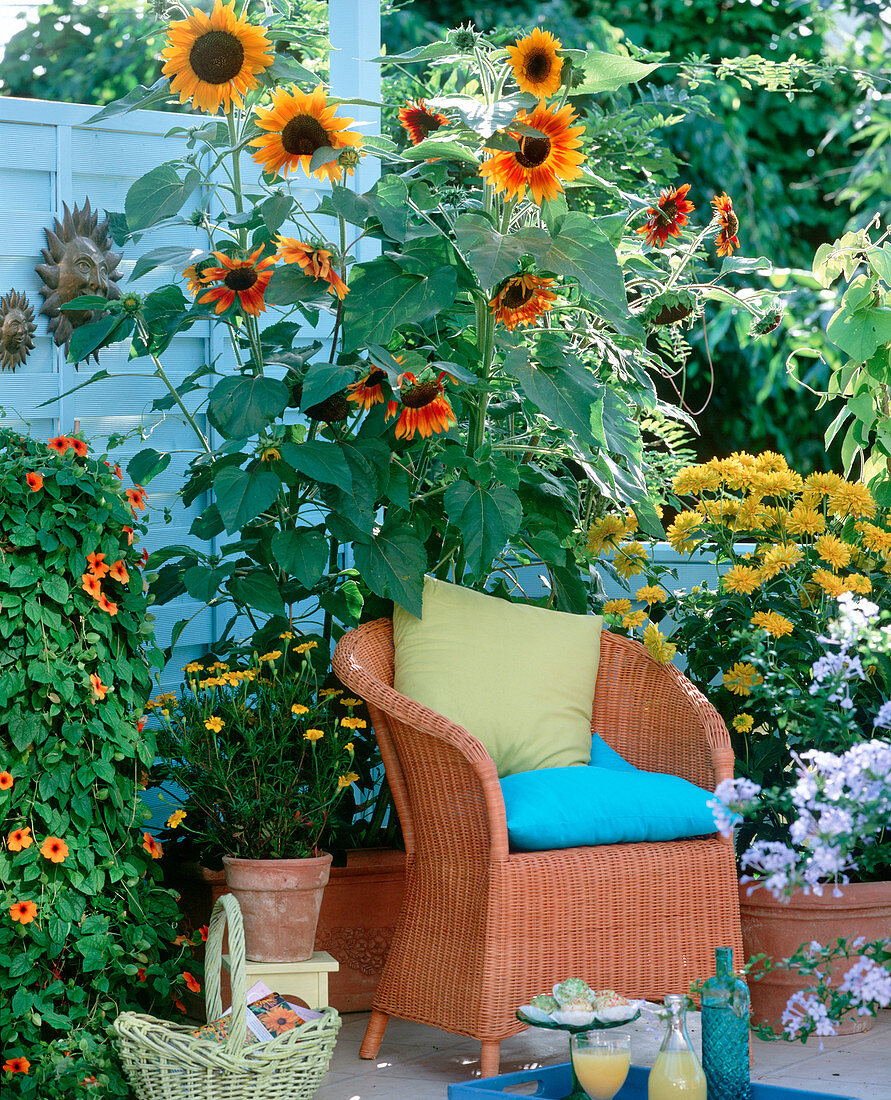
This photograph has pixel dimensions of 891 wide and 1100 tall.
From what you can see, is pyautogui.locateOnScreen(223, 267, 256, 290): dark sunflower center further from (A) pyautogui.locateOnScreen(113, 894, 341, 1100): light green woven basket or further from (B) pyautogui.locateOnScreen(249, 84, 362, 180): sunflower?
(A) pyautogui.locateOnScreen(113, 894, 341, 1100): light green woven basket

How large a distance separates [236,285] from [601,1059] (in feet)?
4.56

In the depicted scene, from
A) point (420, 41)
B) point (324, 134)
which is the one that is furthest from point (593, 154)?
point (420, 41)

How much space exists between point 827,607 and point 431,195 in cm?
107

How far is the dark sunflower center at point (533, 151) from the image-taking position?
88.2 inches

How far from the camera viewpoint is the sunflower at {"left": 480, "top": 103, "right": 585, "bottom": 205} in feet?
7.37

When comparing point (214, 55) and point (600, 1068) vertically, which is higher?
point (214, 55)

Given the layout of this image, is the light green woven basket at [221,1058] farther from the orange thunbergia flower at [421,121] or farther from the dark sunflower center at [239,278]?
the orange thunbergia flower at [421,121]

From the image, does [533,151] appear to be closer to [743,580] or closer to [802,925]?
[743,580]

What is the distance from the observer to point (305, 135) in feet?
7.52

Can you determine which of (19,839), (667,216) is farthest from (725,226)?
(19,839)

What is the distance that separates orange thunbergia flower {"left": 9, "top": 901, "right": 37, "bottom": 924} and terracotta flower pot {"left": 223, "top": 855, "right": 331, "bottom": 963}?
395mm

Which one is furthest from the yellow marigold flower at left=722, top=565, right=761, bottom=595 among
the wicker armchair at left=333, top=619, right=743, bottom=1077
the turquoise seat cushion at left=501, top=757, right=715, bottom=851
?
the turquoise seat cushion at left=501, top=757, right=715, bottom=851

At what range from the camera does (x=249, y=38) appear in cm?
229

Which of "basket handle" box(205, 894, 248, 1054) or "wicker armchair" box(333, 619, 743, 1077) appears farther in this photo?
"wicker armchair" box(333, 619, 743, 1077)
